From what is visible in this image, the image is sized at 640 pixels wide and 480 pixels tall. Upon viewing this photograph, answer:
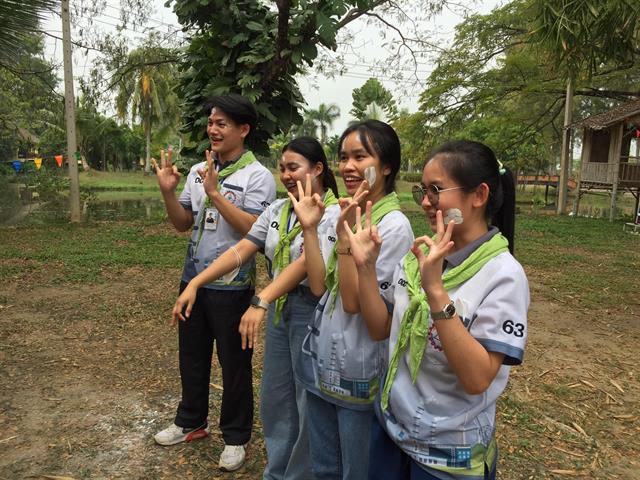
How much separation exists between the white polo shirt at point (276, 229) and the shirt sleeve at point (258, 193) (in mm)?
226

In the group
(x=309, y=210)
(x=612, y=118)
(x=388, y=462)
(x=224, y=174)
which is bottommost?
(x=388, y=462)

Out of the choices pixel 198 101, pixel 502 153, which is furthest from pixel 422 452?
pixel 502 153

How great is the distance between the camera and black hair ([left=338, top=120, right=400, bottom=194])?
1816mm

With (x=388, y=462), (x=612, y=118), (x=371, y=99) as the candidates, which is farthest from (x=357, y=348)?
(x=371, y=99)

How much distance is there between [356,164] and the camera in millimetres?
1822

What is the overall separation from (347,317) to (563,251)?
29.6 feet

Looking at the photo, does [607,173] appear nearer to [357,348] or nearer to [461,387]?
[357,348]

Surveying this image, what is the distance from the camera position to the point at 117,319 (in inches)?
198

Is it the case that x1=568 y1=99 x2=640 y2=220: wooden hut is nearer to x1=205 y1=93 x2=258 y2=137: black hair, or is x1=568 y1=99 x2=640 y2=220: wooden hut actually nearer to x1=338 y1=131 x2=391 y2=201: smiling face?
x1=205 y1=93 x2=258 y2=137: black hair

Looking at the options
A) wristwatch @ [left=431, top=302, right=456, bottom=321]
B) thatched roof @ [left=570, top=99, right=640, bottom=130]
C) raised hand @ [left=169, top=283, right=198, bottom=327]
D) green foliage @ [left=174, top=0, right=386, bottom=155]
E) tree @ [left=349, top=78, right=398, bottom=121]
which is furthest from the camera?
A: tree @ [left=349, top=78, right=398, bottom=121]

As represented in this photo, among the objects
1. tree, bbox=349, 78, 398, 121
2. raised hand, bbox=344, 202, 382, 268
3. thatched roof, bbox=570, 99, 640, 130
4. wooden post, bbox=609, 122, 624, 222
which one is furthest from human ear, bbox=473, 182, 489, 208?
tree, bbox=349, 78, 398, 121

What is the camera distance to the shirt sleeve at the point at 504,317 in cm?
131

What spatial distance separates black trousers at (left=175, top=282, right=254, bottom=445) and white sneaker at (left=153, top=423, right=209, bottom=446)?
0.12 ft

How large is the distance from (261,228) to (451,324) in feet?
3.91
